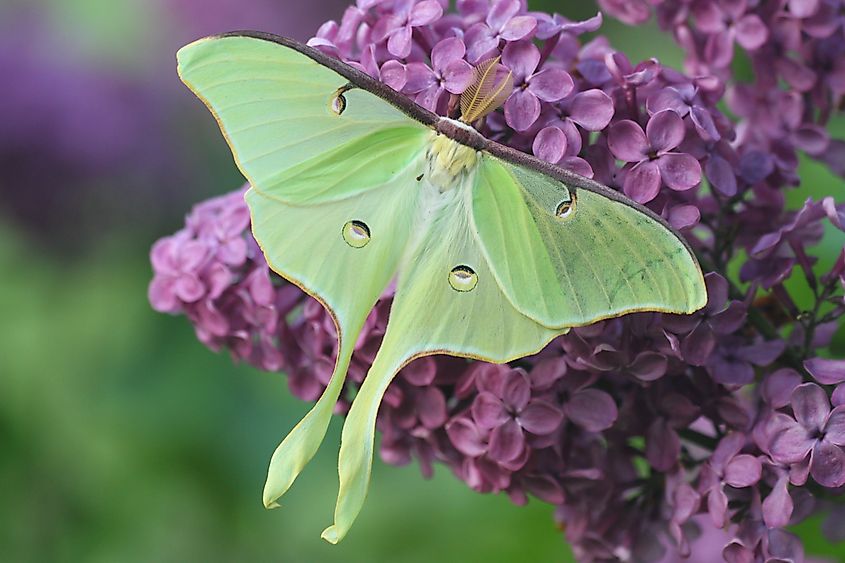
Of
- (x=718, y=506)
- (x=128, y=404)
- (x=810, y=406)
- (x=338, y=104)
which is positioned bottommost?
(x=128, y=404)

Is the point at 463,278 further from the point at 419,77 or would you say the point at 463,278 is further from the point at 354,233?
the point at 419,77

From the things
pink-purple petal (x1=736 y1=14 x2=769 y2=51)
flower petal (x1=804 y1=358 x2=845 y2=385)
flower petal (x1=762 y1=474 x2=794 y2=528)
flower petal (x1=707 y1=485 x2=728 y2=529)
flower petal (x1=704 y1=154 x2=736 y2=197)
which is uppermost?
flower petal (x1=704 y1=154 x2=736 y2=197)

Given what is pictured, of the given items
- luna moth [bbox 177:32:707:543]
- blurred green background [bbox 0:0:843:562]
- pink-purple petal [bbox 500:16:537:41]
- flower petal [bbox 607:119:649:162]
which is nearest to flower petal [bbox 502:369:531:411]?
luna moth [bbox 177:32:707:543]

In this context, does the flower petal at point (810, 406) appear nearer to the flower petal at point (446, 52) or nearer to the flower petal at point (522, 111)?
the flower petal at point (522, 111)

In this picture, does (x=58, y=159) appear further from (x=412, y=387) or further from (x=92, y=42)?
(x=412, y=387)

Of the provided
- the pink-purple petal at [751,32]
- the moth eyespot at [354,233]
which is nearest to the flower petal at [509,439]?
the moth eyespot at [354,233]

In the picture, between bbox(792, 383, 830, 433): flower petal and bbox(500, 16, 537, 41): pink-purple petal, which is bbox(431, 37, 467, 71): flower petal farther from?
bbox(792, 383, 830, 433): flower petal

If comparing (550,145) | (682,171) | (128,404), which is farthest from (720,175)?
(128,404)
